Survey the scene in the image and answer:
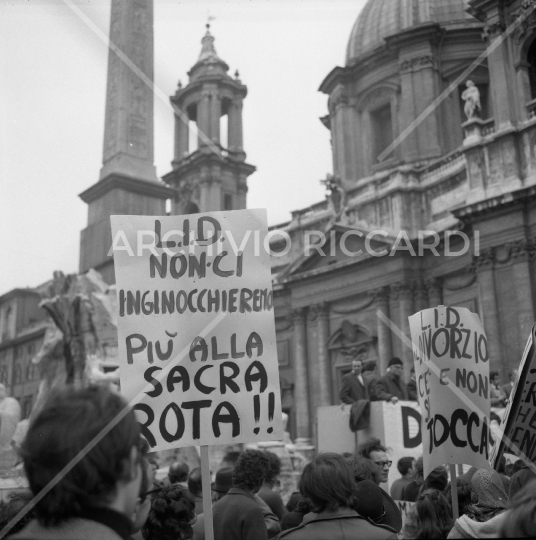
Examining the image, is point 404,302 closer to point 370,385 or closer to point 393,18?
point 393,18

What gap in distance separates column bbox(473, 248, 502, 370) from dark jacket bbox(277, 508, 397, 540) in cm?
1729

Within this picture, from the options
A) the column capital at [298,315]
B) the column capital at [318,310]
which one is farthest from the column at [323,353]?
the column capital at [298,315]

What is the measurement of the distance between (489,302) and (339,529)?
59.7 feet

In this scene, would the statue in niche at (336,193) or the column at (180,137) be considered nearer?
the statue in niche at (336,193)

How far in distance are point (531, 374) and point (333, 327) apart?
878 inches

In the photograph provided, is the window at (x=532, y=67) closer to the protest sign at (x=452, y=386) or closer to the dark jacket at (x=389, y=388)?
the dark jacket at (x=389, y=388)

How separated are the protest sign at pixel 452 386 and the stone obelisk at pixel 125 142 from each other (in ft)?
38.8

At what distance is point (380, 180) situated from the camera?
2653cm

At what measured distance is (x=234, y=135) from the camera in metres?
35.2

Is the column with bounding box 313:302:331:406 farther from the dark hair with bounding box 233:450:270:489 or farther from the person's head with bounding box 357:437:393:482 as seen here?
the dark hair with bounding box 233:450:270:489

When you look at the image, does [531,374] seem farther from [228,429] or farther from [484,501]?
[228,429]

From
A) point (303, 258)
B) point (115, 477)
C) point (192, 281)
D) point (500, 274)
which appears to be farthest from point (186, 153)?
point (115, 477)

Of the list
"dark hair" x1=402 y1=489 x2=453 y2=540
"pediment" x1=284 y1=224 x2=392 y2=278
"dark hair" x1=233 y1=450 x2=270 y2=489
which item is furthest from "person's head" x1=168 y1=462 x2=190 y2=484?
"pediment" x1=284 y1=224 x2=392 y2=278

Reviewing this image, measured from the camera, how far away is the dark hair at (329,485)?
10.4ft
